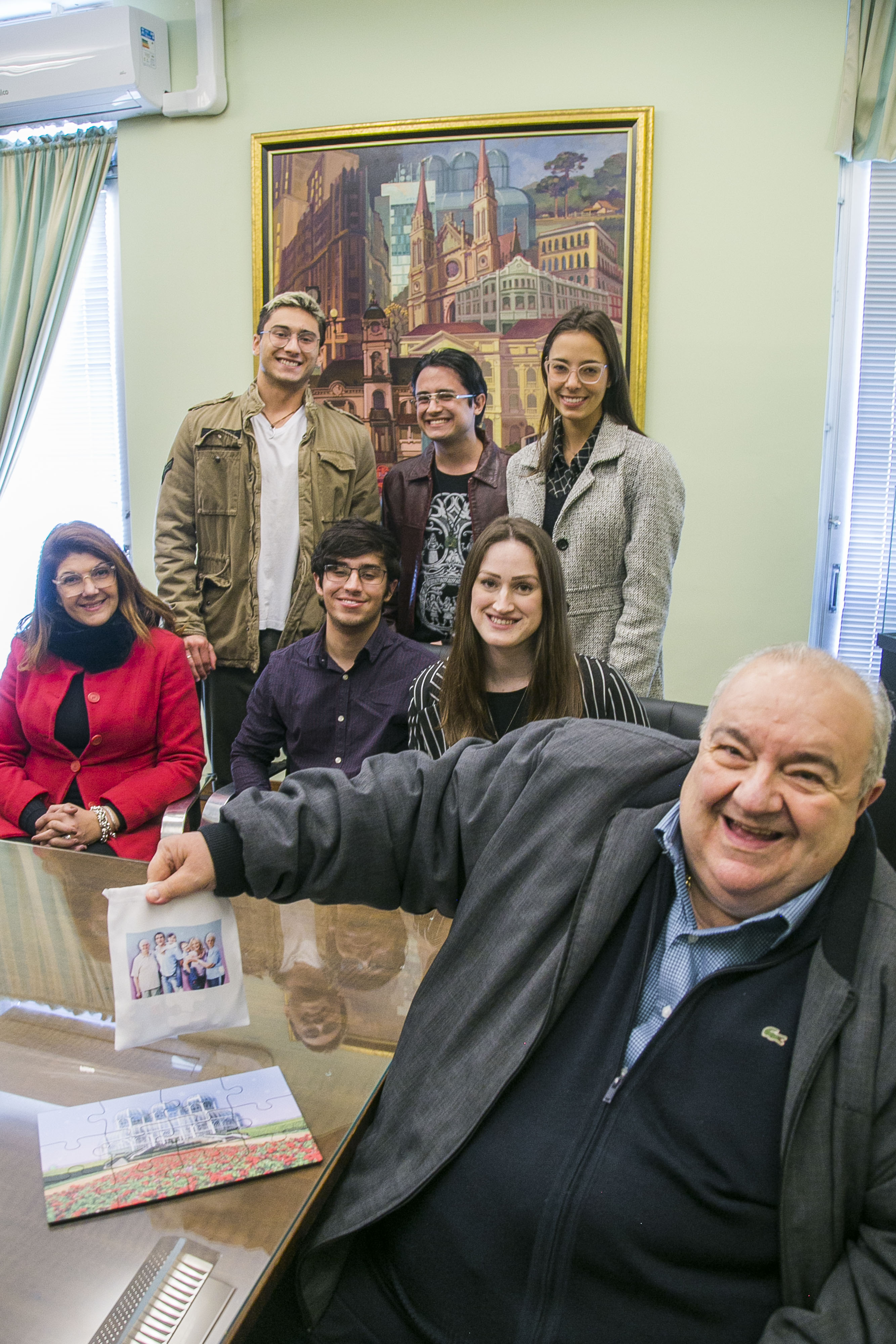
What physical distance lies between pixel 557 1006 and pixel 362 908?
0.61 meters

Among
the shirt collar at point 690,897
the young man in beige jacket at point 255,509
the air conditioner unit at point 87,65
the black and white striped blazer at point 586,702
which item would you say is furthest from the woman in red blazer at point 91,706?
the air conditioner unit at point 87,65

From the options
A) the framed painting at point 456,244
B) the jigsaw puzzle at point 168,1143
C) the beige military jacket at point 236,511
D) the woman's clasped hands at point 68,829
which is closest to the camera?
the jigsaw puzzle at point 168,1143

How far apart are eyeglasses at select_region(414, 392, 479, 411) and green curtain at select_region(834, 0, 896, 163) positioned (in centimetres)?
160

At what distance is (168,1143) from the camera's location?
3.63 ft

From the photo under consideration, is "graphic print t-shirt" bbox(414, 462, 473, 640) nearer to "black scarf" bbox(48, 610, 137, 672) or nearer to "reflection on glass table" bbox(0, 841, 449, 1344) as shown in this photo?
"black scarf" bbox(48, 610, 137, 672)

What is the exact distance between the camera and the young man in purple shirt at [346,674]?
2.47 meters

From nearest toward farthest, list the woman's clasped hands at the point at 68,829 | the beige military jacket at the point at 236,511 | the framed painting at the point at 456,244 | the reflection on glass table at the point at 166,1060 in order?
the reflection on glass table at the point at 166,1060
the woman's clasped hands at the point at 68,829
the beige military jacket at the point at 236,511
the framed painting at the point at 456,244

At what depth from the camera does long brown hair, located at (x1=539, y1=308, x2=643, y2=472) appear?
2416 millimetres

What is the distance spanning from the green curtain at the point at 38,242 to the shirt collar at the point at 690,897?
3834 mm

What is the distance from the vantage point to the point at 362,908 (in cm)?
168

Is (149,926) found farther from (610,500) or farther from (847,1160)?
(610,500)

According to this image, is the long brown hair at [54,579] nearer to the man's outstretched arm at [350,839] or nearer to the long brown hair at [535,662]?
the long brown hair at [535,662]

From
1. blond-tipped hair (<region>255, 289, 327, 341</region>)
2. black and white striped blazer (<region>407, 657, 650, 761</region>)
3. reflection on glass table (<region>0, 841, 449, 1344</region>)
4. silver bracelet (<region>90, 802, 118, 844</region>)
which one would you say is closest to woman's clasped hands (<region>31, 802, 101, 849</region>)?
silver bracelet (<region>90, 802, 118, 844</region>)

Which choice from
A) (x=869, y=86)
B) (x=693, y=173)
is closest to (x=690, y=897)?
(x=693, y=173)
